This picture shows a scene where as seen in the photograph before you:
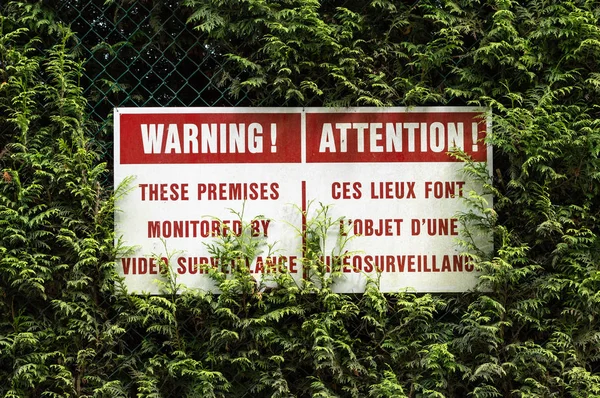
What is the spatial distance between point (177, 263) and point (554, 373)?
6.37 ft

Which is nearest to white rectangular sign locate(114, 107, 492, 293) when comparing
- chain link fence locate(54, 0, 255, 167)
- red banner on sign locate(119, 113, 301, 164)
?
red banner on sign locate(119, 113, 301, 164)

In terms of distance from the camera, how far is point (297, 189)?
137 inches

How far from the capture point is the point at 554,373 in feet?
11.2

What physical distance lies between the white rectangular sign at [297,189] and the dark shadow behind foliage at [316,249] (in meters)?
0.10

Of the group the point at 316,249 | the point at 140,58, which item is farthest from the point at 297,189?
the point at 140,58

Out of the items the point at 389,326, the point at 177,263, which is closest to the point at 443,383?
the point at 389,326

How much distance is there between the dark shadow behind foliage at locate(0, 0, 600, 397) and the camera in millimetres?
3371

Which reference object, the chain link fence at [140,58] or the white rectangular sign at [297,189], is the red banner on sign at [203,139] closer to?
the white rectangular sign at [297,189]

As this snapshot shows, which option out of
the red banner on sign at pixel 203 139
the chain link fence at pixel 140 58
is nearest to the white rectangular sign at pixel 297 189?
the red banner on sign at pixel 203 139

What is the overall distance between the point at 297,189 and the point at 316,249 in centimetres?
32

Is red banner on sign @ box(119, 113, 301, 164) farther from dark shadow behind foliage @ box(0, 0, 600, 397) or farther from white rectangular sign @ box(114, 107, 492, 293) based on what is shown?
dark shadow behind foliage @ box(0, 0, 600, 397)

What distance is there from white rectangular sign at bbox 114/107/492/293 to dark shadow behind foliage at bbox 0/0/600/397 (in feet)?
0.34

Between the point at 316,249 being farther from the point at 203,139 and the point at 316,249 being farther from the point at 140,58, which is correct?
the point at 140,58

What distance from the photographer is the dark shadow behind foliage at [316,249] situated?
337cm
